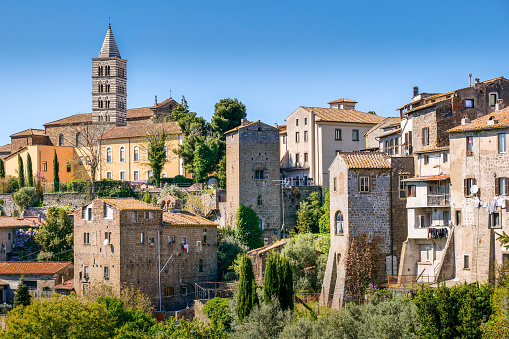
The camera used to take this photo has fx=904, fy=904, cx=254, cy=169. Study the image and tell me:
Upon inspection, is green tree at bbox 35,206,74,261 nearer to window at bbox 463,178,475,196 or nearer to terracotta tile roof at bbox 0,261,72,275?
terracotta tile roof at bbox 0,261,72,275

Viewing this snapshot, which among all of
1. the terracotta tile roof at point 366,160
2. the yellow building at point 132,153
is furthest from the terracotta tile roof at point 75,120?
the terracotta tile roof at point 366,160

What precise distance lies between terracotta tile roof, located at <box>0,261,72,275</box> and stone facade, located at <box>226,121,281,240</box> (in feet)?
46.7

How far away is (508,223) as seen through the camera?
1919 inches

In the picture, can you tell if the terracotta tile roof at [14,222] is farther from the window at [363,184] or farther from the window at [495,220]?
the window at [495,220]

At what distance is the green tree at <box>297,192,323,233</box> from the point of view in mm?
71938

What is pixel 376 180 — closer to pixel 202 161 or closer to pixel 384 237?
pixel 384 237

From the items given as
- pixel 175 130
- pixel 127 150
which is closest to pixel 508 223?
pixel 175 130

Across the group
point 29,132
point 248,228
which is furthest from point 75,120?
point 248,228

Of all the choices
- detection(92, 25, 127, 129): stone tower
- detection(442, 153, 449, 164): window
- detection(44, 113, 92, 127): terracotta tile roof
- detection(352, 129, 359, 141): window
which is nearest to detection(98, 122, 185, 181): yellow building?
detection(92, 25, 127, 129): stone tower

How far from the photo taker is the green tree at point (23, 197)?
8388 cm

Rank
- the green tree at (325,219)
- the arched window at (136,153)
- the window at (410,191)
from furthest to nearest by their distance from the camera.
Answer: the arched window at (136,153), the green tree at (325,219), the window at (410,191)

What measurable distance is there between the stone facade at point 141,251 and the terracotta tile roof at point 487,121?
22.3 meters

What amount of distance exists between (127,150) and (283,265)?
150 ft

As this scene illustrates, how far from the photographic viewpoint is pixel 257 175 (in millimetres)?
73375
